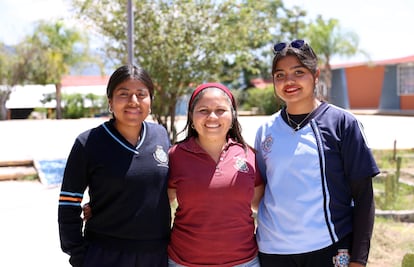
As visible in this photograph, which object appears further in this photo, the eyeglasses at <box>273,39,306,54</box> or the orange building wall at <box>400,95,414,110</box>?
the orange building wall at <box>400,95,414,110</box>

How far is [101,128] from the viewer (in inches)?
Answer: 98.7

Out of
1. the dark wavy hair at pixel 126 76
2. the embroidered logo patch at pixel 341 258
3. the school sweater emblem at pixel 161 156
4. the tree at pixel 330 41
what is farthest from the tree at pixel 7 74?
the embroidered logo patch at pixel 341 258

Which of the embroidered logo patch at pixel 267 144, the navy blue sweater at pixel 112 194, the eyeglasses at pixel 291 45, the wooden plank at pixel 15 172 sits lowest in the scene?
the wooden plank at pixel 15 172

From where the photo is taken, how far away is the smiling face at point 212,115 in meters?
2.53

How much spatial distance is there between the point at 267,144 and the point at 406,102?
1224 inches

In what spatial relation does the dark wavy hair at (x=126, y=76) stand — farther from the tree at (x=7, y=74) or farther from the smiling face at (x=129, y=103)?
the tree at (x=7, y=74)

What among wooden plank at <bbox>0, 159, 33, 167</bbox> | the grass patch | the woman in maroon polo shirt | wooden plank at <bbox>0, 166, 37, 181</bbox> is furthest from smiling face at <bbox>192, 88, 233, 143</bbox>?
wooden plank at <bbox>0, 159, 33, 167</bbox>

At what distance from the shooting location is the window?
3036cm

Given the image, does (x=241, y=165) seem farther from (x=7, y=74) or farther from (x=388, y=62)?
(x=7, y=74)

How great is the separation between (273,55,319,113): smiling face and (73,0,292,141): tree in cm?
827

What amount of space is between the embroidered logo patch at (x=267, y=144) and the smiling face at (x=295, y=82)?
0.69 feet

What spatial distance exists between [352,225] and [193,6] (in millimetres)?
8980

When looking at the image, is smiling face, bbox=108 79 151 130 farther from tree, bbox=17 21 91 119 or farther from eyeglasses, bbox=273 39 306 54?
tree, bbox=17 21 91 119

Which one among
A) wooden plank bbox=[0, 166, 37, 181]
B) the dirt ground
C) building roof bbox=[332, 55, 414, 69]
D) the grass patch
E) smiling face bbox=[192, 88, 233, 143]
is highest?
building roof bbox=[332, 55, 414, 69]
